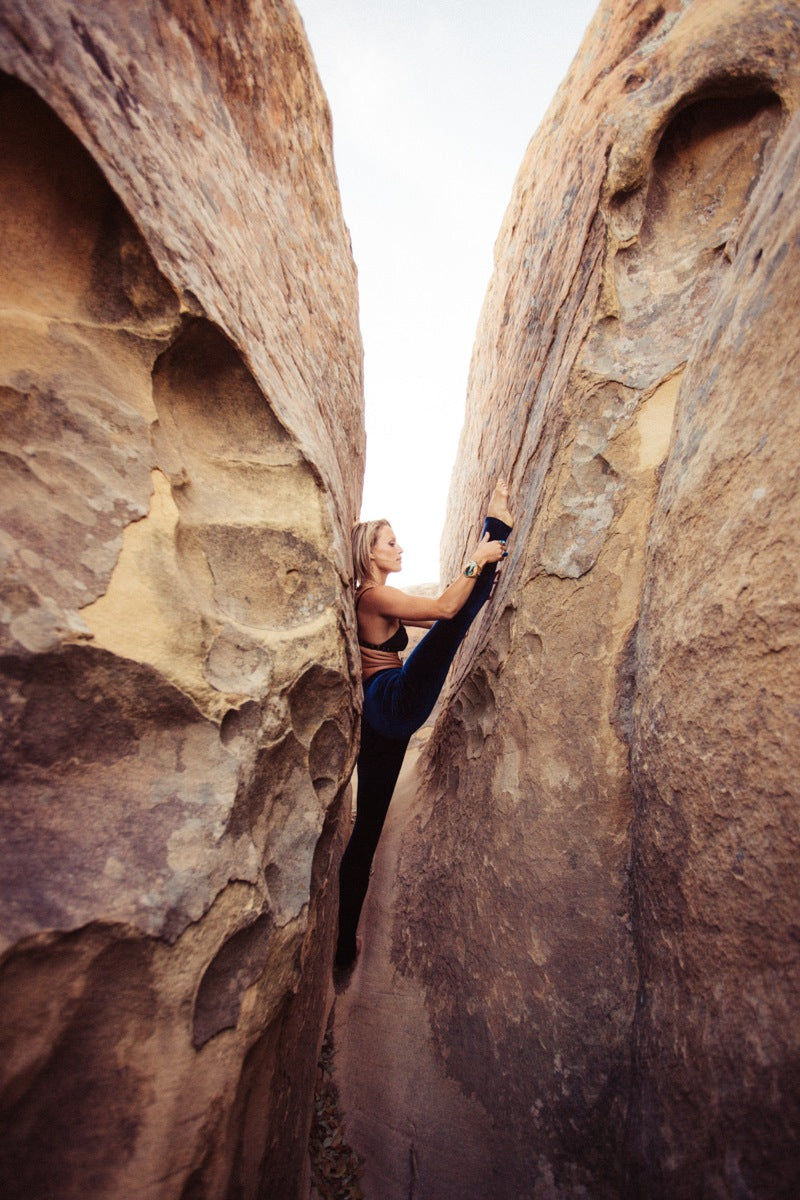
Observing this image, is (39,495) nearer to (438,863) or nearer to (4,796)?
(4,796)

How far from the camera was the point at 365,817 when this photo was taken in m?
2.70

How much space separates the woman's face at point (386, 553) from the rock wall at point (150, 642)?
0.50 m

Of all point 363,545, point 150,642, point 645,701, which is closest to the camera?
point 150,642

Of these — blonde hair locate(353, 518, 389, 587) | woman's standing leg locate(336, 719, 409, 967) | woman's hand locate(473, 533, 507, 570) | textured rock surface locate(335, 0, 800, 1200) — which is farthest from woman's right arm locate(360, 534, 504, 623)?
woman's standing leg locate(336, 719, 409, 967)

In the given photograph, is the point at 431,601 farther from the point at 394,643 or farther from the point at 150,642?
the point at 150,642

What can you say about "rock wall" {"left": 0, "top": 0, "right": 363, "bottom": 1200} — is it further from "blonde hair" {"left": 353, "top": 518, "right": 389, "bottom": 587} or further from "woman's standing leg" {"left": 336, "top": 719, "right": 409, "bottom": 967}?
"woman's standing leg" {"left": 336, "top": 719, "right": 409, "bottom": 967}

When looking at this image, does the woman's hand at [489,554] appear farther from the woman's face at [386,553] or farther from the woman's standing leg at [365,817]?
the woman's standing leg at [365,817]

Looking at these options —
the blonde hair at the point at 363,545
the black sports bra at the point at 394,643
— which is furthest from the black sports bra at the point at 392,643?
the blonde hair at the point at 363,545

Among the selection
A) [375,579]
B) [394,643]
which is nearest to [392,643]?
[394,643]

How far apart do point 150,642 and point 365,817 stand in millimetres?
1742

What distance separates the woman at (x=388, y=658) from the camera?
2414 millimetres

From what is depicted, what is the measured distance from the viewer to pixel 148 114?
1614mm

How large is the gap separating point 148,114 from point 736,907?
9.71ft

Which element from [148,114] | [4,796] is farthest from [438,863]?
[148,114]
